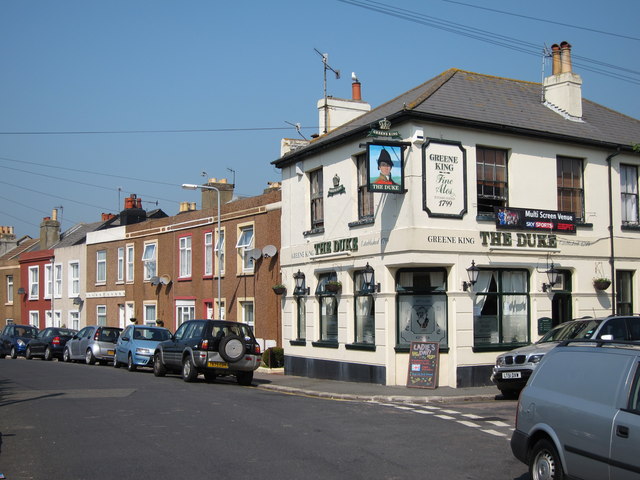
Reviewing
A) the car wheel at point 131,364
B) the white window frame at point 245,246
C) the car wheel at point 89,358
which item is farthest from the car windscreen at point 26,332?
the white window frame at point 245,246

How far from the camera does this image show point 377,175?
18.5 meters

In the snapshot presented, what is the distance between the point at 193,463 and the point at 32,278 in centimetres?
4386

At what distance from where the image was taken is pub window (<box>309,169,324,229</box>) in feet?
75.8

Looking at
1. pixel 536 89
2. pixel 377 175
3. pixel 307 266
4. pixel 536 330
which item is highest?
pixel 536 89

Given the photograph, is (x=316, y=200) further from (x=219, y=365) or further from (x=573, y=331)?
(x=573, y=331)

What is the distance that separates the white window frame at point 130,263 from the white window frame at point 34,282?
41.8ft

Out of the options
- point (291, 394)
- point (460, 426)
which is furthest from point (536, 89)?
point (460, 426)

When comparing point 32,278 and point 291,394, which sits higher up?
point 32,278

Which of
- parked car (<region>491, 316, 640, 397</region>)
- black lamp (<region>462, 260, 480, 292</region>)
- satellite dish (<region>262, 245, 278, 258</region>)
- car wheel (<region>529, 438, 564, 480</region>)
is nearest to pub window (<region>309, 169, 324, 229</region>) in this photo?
satellite dish (<region>262, 245, 278, 258</region>)

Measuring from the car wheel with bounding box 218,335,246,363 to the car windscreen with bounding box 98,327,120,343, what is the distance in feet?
36.7

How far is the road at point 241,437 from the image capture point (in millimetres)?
8992

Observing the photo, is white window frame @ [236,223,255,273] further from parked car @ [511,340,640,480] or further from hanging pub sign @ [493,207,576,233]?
parked car @ [511,340,640,480]

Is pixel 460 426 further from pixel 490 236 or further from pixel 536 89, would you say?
pixel 536 89

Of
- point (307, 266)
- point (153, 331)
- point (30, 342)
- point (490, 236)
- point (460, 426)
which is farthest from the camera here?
point (30, 342)
